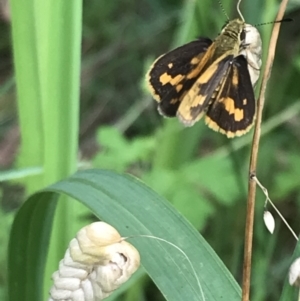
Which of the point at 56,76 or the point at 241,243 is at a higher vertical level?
the point at 56,76

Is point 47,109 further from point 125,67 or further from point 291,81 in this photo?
point 125,67

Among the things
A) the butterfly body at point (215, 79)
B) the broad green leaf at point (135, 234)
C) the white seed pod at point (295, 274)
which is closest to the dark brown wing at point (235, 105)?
the butterfly body at point (215, 79)

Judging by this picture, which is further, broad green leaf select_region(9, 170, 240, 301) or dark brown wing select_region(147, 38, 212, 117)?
dark brown wing select_region(147, 38, 212, 117)

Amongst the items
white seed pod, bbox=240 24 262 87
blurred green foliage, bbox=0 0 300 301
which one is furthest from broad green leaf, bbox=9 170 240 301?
blurred green foliage, bbox=0 0 300 301

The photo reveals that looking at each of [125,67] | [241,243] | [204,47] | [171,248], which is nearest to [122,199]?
[171,248]

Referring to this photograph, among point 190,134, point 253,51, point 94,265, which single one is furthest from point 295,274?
point 190,134

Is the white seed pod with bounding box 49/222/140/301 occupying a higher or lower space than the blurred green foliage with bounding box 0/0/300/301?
higher

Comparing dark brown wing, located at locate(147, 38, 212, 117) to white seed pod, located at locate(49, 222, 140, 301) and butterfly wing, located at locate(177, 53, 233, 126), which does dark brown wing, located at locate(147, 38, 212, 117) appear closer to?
butterfly wing, located at locate(177, 53, 233, 126)
